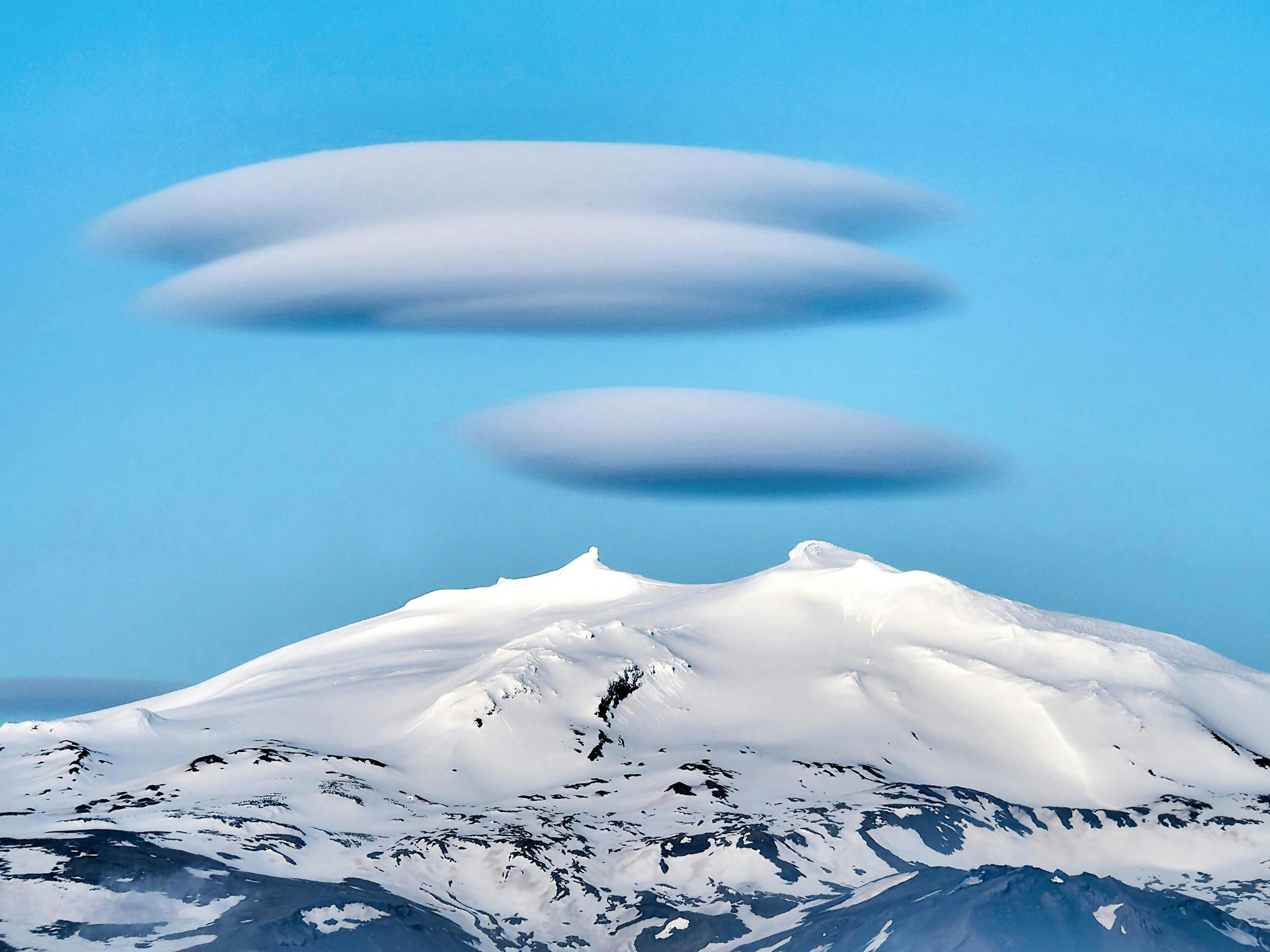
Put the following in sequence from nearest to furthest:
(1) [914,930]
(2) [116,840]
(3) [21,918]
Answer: (1) [914,930] → (3) [21,918] → (2) [116,840]

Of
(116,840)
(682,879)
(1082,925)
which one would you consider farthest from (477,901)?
(1082,925)

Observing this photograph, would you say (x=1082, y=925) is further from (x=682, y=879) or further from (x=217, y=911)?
(x=217, y=911)

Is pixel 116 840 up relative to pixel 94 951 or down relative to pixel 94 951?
up

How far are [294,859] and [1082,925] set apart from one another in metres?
93.9

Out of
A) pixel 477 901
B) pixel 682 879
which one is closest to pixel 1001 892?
pixel 682 879

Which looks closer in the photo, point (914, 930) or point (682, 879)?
point (914, 930)

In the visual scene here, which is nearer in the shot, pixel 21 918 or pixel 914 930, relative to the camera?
pixel 914 930

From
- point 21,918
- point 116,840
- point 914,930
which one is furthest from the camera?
point 116,840

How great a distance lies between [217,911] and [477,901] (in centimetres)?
3235

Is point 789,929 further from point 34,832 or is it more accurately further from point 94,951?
point 34,832

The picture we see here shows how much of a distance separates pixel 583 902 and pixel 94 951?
5747cm

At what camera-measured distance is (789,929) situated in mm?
178375

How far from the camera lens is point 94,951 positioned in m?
163

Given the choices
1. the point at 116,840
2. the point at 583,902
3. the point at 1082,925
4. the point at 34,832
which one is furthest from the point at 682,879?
the point at 34,832
